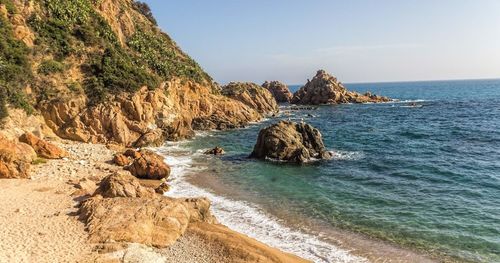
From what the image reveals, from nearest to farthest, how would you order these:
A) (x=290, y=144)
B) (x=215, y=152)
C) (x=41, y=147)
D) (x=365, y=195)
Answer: (x=365, y=195) → (x=41, y=147) → (x=290, y=144) → (x=215, y=152)

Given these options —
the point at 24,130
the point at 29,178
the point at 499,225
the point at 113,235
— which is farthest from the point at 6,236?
the point at 499,225

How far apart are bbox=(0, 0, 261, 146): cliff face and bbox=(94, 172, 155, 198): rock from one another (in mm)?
16318

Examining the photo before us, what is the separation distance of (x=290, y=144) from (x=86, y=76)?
24.6m

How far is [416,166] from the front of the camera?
35344mm

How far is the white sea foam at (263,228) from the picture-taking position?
59.9 ft

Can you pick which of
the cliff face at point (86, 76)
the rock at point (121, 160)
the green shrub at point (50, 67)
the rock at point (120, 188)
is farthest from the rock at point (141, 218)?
the green shrub at point (50, 67)

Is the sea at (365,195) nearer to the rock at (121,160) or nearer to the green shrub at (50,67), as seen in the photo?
the rock at (121,160)

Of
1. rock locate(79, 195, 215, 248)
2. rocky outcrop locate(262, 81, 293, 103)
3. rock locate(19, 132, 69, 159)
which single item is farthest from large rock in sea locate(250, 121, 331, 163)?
rocky outcrop locate(262, 81, 293, 103)

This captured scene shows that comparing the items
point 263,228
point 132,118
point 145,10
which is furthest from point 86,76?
point 145,10

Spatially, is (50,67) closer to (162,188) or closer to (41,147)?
(41,147)

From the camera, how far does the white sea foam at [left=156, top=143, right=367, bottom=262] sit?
719 inches

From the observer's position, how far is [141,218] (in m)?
17.7

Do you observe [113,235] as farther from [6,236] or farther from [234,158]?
[234,158]

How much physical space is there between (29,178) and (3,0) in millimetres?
24506
